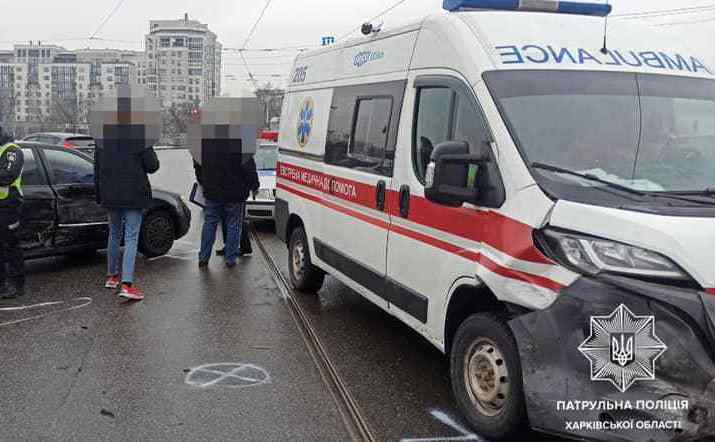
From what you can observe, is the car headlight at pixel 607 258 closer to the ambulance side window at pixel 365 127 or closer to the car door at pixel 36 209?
the ambulance side window at pixel 365 127

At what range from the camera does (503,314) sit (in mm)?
3600

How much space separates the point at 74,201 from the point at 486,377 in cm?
602

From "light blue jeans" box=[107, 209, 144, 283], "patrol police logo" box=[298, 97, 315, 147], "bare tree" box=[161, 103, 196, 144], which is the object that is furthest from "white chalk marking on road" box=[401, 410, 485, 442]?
"bare tree" box=[161, 103, 196, 144]

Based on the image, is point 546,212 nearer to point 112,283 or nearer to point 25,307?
point 25,307

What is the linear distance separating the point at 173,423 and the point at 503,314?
200 cm

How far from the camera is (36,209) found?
303 inches

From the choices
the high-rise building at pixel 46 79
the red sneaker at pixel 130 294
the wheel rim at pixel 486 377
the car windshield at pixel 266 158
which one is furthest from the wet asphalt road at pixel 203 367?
the high-rise building at pixel 46 79

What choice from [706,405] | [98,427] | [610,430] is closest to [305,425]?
[98,427]

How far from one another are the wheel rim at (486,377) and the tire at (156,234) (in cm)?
627

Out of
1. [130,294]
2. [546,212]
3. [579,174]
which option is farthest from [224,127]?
[546,212]

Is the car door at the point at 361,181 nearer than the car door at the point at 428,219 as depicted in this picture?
No

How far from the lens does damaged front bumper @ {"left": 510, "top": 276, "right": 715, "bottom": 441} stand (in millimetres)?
2861

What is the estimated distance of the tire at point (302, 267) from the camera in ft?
23.1

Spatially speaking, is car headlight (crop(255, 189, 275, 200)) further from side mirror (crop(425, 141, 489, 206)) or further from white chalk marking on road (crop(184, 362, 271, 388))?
side mirror (crop(425, 141, 489, 206))
